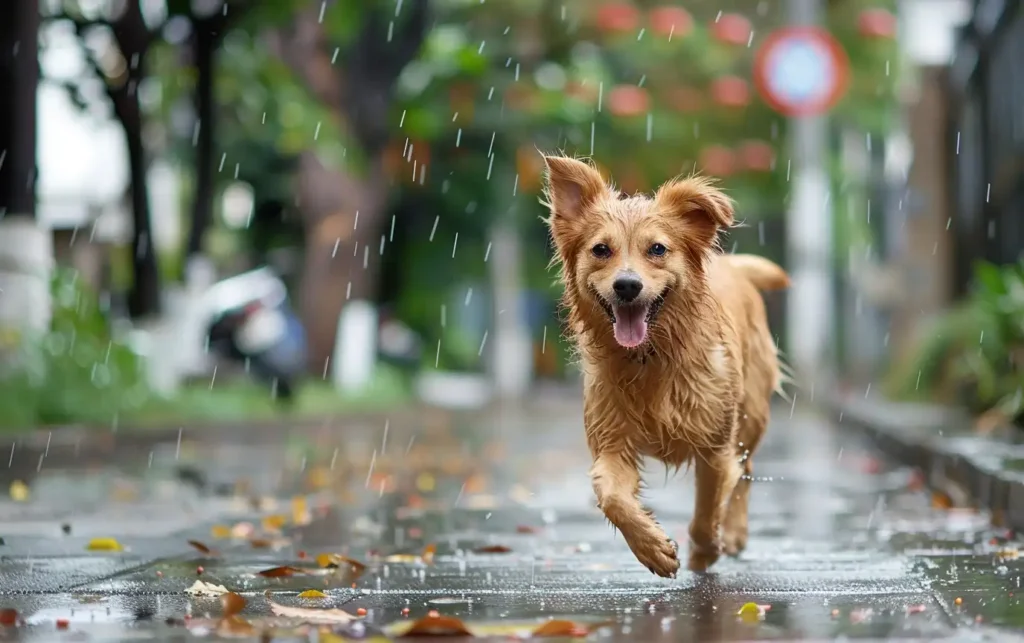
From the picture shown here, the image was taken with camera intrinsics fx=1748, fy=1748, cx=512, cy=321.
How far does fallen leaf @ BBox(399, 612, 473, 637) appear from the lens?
5.46m

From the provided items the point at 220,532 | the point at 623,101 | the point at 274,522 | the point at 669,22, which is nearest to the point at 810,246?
the point at 623,101

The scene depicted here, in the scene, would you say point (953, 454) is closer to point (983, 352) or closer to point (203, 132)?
point (983, 352)

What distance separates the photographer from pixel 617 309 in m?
6.54

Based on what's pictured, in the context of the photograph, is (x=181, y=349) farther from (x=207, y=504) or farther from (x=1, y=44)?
(x=207, y=504)

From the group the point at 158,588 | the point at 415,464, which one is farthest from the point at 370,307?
the point at 158,588

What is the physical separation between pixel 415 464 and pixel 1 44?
624 cm

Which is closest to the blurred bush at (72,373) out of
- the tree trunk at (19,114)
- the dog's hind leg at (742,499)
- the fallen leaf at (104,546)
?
the tree trunk at (19,114)

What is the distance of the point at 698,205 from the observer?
670 cm

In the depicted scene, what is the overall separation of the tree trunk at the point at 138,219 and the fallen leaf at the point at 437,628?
1661 cm

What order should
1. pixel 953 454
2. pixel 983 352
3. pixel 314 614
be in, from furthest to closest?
1. pixel 983 352
2. pixel 953 454
3. pixel 314 614

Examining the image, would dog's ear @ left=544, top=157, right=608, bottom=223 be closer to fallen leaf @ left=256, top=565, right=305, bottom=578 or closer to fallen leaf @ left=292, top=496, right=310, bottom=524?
fallen leaf @ left=256, top=565, right=305, bottom=578

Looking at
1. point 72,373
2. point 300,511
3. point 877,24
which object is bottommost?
point 300,511

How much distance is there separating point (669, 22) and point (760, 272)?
74.6 ft

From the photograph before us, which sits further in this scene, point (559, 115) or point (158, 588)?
point (559, 115)
